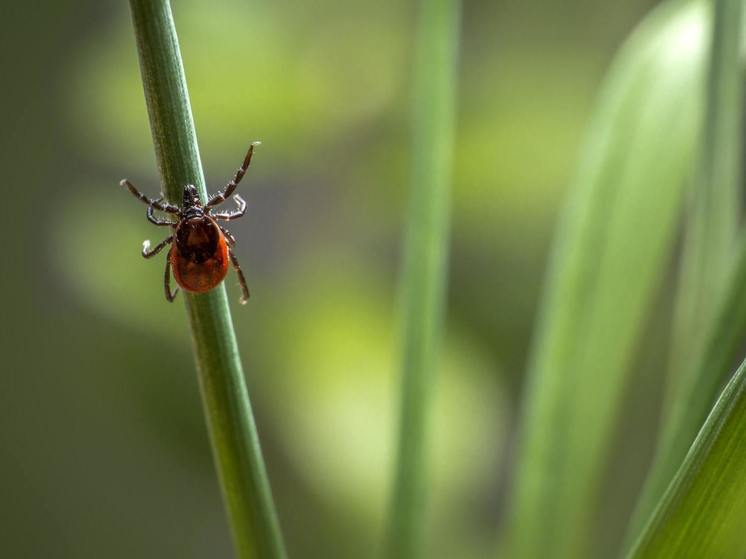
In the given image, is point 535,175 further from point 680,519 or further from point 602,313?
point 680,519

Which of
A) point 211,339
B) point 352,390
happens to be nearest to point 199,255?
point 211,339

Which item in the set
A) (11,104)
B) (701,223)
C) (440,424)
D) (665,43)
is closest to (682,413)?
(701,223)

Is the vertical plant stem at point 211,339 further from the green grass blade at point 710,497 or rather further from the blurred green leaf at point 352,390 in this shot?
the blurred green leaf at point 352,390

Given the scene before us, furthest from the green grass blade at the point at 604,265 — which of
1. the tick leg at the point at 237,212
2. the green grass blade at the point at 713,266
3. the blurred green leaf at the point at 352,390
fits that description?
the blurred green leaf at the point at 352,390

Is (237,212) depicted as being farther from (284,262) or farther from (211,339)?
(284,262)

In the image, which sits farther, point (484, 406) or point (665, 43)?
point (484, 406)

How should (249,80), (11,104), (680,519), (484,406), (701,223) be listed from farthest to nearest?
(11,104) < (484,406) < (249,80) < (701,223) < (680,519)
